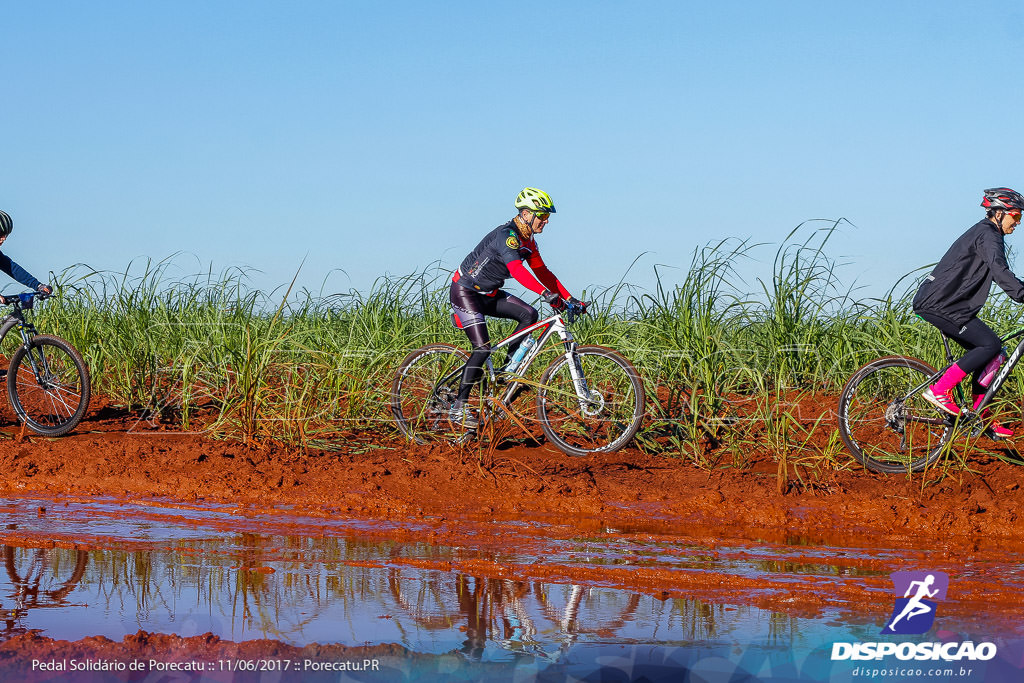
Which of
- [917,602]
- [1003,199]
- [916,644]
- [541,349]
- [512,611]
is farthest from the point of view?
[541,349]

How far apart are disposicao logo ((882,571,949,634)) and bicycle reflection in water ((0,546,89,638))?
11.0ft

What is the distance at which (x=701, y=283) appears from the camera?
345 inches

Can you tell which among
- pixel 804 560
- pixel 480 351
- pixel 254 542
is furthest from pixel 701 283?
pixel 254 542

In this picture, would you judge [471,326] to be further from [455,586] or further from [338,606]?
[338,606]

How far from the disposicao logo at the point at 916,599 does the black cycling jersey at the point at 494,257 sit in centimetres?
407

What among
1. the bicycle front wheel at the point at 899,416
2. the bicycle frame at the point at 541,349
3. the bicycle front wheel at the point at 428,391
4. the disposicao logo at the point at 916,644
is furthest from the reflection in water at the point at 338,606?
the bicycle front wheel at the point at 899,416

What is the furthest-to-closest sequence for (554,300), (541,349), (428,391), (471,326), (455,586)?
(428,391)
(471,326)
(541,349)
(554,300)
(455,586)

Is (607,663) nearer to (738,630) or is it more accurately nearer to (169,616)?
(738,630)

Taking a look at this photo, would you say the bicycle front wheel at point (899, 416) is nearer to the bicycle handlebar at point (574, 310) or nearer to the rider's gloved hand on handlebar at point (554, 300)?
the bicycle handlebar at point (574, 310)

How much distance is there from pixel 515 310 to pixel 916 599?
178 inches

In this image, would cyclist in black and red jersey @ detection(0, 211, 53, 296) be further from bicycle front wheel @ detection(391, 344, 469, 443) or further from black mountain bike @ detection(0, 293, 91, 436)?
bicycle front wheel @ detection(391, 344, 469, 443)

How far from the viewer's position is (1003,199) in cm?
721

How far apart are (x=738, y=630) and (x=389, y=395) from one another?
5165 mm

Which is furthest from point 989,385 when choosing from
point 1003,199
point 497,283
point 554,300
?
point 497,283
